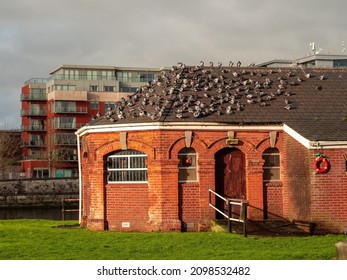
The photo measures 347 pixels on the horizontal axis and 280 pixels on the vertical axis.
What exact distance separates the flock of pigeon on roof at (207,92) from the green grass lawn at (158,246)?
15.4ft

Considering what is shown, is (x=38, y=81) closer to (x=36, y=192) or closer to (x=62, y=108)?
(x=62, y=108)

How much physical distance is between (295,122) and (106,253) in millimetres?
10117

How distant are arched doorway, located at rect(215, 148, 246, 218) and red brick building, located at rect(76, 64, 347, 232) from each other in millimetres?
37

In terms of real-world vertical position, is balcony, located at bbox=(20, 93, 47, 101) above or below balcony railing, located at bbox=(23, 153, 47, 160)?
above

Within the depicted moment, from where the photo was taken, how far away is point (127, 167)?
83.9 feet

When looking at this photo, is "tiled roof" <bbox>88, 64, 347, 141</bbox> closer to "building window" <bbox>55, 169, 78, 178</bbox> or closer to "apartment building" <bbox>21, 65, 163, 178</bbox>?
"apartment building" <bbox>21, 65, 163, 178</bbox>

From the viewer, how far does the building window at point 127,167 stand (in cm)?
2530

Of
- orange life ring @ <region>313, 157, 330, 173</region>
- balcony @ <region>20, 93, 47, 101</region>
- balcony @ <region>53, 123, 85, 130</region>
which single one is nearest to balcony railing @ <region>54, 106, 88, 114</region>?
balcony @ <region>53, 123, 85, 130</region>

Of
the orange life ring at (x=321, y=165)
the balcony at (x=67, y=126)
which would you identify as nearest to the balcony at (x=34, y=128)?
the balcony at (x=67, y=126)

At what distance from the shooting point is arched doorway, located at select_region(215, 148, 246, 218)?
25.6 m

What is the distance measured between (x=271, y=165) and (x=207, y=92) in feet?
12.0

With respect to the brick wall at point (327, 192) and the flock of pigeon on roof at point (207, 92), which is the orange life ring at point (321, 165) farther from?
the flock of pigeon on roof at point (207, 92)

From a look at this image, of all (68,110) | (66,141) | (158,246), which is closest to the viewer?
(158,246)

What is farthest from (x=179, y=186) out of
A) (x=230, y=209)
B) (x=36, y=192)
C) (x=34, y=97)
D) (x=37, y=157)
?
(x=34, y=97)
